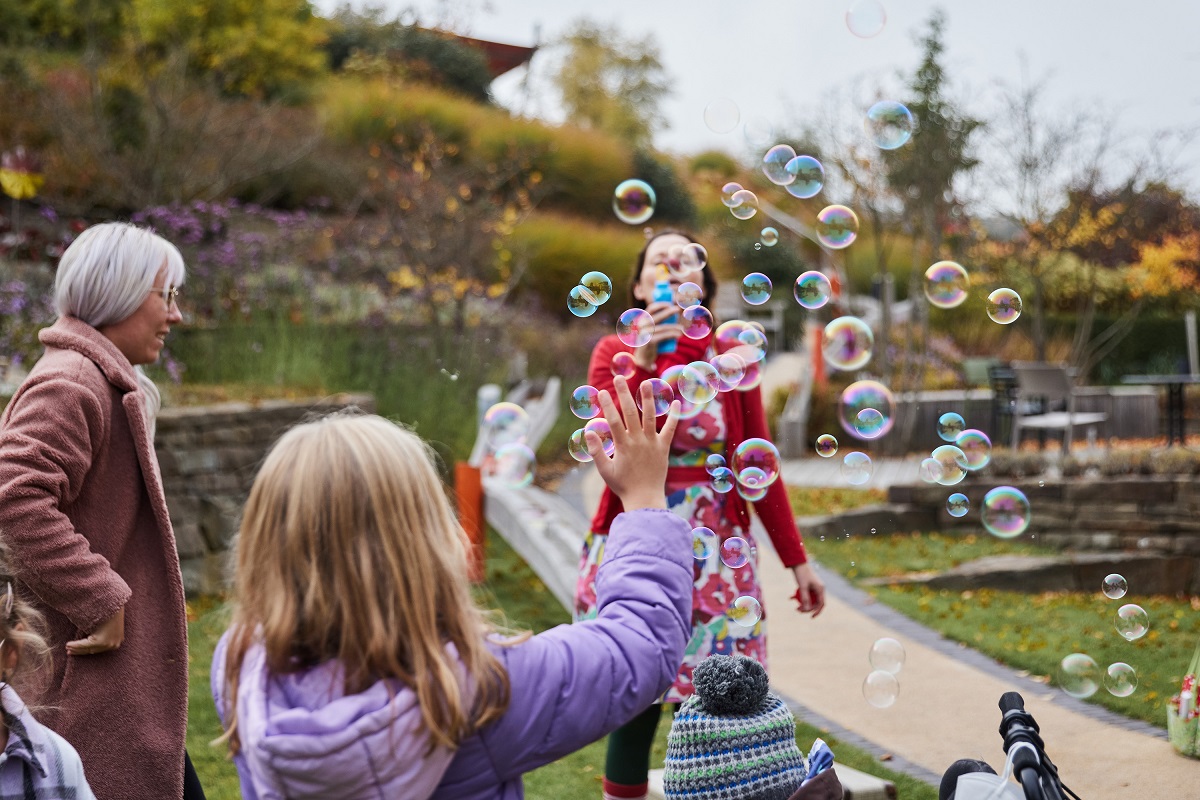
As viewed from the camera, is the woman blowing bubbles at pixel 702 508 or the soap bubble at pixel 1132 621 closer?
the woman blowing bubbles at pixel 702 508

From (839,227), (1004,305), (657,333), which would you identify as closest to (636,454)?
(657,333)

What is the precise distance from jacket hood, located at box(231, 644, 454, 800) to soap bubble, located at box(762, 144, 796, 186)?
315cm

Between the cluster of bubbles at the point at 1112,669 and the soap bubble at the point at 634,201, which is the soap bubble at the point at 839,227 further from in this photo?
the cluster of bubbles at the point at 1112,669

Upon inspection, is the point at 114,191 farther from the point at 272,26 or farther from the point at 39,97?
the point at 272,26

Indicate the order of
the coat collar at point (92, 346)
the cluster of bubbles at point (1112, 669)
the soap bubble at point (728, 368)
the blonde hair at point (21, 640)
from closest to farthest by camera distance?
1. the blonde hair at point (21, 640)
2. the coat collar at point (92, 346)
3. the soap bubble at point (728, 368)
4. the cluster of bubbles at point (1112, 669)

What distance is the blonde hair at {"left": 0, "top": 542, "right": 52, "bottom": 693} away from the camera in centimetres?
203

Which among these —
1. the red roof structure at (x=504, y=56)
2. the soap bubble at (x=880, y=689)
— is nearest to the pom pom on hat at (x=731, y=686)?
the soap bubble at (x=880, y=689)

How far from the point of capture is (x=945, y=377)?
701 inches

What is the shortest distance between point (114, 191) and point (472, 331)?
4.33 metres

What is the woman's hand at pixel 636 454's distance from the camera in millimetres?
1843

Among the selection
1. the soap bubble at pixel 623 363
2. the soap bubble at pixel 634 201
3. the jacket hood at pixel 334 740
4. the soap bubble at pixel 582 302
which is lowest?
the jacket hood at pixel 334 740

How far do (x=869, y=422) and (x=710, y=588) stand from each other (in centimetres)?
102

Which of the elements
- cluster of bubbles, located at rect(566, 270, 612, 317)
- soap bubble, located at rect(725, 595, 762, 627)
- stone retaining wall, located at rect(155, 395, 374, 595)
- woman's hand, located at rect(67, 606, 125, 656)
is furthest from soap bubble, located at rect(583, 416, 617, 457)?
stone retaining wall, located at rect(155, 395, 374, 595)

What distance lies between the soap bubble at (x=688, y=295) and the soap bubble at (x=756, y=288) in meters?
0.61
